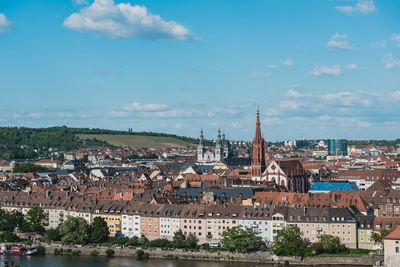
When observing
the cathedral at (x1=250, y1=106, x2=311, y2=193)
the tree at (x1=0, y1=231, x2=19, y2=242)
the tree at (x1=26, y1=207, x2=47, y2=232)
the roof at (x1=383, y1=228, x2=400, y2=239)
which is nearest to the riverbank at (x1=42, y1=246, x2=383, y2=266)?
the roof at (x1=383, y1=228, x2=400, y2=239)

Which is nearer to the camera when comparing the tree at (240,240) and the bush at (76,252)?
the tree at (240,240)

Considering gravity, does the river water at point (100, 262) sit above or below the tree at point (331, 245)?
below

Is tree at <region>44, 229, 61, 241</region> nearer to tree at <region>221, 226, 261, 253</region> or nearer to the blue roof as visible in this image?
tree at <region>221, 226, 261, 253</region>

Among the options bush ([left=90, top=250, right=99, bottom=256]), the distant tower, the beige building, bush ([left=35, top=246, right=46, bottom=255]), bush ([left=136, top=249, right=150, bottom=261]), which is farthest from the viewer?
the distant tower

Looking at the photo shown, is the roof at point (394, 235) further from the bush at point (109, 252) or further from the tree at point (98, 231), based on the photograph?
the tree at point (98, 231)

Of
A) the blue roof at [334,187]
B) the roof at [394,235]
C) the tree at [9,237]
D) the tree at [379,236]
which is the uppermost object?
the blue roof at [334,187]

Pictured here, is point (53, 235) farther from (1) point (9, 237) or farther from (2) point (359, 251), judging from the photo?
(2) point (359, 251)

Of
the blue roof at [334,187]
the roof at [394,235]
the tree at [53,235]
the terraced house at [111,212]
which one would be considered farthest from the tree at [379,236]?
the blue roof at [334,187]

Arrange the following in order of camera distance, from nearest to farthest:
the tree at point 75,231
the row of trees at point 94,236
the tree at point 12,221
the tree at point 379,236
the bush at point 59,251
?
the tree at point 379,236 → the row of trees at point 94,236 → the bush at point 59,251 → the tree at point 75,231 → the tree at point 12,221

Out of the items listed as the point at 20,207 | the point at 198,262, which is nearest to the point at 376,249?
the point at 198,262
